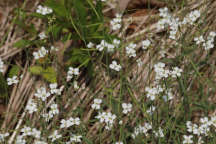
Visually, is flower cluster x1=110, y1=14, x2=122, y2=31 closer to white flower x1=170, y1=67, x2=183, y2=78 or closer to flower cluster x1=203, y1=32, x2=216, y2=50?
white flower x1=170, y1=67, x2=183, y2=78

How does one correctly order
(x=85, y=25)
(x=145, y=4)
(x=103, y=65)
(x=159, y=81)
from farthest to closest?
1. (x=145, y=4)
2. (x=103, y=65)
3. (x=85, y=25)
4. (x=159, y=81)

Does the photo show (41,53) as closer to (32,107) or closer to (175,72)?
(32,107)

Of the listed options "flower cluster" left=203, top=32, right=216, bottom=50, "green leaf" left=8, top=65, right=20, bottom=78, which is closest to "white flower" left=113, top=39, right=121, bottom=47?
"flower cluster" left=203, top=32, right=216, bottom=50

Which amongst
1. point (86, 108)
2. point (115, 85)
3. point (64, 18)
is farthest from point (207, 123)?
point (64, 18)

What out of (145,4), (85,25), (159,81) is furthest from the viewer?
(145,4)

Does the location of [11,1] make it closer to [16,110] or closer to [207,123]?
[16,110]

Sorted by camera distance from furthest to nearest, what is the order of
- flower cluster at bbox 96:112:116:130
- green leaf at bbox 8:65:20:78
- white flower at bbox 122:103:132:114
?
green leaf at bbox 8:65:20:78, white flower at bbox 122:103:132:114, flower cluster at bbox 96:112:116:130

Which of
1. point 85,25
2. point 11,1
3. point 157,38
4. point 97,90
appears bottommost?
point 97,90

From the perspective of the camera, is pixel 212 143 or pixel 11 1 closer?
pixel 212 143

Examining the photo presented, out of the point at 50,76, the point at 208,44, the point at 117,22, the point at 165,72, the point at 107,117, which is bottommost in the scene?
the point at 107,117

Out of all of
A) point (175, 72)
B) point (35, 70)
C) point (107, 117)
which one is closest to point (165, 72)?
point (175, 72)

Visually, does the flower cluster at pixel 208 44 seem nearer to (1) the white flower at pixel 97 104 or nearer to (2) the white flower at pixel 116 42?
(2) the white flower at pixel 116 42
